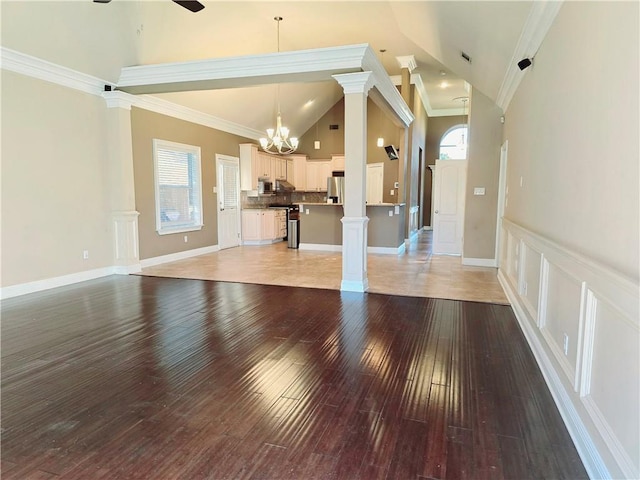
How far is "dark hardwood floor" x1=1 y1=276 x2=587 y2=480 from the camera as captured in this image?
5.95 feet

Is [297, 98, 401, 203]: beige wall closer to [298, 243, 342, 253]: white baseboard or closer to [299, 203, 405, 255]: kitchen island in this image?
[299, 203, 405, 255]: kitchen island

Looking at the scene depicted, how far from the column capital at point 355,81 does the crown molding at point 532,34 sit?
1599mm

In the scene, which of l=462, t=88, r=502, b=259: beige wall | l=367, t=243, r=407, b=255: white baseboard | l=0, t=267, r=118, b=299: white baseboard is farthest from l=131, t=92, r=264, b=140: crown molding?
l=462, t=88, r=502, b=259: beige wall

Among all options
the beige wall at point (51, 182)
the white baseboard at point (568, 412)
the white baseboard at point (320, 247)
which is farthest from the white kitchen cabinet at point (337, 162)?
the white baseboard at point (568, 412)

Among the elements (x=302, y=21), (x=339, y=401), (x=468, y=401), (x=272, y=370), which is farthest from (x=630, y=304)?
(x=302, y=21)

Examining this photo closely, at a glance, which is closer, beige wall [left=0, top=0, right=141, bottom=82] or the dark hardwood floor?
the dark hardwood floor

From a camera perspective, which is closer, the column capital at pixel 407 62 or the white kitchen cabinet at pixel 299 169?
the column capital at pixel 407 62

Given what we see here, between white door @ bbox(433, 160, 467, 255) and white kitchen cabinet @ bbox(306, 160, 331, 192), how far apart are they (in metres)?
3.85

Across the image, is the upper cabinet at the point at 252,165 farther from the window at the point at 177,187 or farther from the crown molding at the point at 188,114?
the window at the point at 177,187

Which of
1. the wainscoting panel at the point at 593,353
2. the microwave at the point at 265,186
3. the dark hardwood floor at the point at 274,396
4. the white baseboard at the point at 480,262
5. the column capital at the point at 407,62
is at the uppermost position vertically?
the column capital at the point at 407,62

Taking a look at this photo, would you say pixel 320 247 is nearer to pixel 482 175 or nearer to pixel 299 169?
pixel 299 169

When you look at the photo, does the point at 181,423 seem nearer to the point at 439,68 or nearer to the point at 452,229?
the point at 452,229

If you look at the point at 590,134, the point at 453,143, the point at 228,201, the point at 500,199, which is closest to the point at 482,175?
the point at 500,199

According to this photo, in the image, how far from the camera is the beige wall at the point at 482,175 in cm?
644
